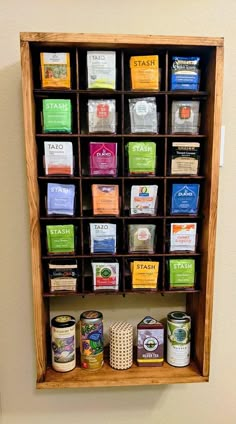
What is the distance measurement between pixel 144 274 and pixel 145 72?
651 millimetres

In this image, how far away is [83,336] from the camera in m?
1.13

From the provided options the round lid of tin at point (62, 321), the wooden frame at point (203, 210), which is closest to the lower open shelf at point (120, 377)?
the wooden frame at point (203, 210)

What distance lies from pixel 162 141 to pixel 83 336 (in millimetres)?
720

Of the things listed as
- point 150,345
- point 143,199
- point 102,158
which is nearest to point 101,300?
point 150,345

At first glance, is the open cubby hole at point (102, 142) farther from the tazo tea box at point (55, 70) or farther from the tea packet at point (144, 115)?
the tazo tea box at point (55, 70)

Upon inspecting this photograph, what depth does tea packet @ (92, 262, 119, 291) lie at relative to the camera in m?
1.09

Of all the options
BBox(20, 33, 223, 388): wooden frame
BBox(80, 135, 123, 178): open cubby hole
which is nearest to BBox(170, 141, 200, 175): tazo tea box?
BBox(20, 33, 223, 388): wooden frame

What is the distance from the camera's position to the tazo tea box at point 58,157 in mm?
1027

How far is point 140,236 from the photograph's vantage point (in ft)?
3.58

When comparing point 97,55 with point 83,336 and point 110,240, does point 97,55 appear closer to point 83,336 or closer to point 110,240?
point 110,240

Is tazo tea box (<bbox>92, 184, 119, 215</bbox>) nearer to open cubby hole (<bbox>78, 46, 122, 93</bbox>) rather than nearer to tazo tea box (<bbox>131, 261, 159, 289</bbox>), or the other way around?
tazo tea box (<bbox>131, 261, 159, 289</bbox>)

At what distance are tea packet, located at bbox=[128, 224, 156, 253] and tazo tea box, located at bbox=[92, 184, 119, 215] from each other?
3.7 inches

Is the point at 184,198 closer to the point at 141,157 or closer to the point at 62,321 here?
the point at 141,157

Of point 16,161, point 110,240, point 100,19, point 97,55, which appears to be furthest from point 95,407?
point 100,19
